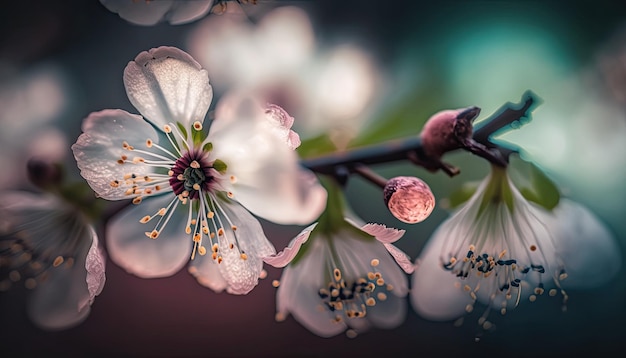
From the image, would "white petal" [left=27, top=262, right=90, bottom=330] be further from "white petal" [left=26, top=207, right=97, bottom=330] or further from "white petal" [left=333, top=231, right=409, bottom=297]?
"white petal" [left=333, top=231, right=409, bottom=297]

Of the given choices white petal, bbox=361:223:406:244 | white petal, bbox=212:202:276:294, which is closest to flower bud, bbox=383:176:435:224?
white petal, bbox=361:223:406:244

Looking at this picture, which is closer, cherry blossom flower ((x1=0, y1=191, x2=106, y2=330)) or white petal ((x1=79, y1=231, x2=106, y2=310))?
white petal ((x1=79, y1=231, x2=106, y2=310))

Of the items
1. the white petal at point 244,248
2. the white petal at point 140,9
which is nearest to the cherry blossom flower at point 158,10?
the white petal at point 140,9

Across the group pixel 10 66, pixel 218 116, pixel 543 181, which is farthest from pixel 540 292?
pixel 10 66

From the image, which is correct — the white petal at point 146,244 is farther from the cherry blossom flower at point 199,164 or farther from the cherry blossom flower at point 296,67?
the cherry blossom flower at point 296,67

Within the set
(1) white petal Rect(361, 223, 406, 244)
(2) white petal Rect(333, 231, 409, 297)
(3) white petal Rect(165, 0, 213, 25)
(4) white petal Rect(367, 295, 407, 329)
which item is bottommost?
(4) white petal Rect(367, 295, 407, 329)

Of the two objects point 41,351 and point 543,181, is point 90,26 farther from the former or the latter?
point 543,181
